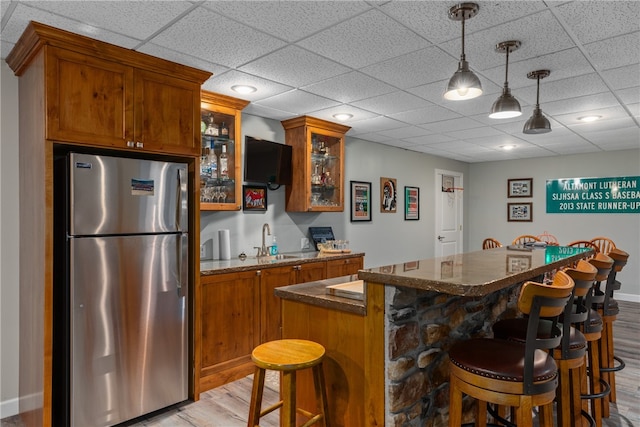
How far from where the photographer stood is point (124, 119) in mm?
2590

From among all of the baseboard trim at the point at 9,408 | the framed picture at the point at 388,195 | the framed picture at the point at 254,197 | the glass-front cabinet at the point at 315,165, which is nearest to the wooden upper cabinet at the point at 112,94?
the framed picture at the point at 254,197

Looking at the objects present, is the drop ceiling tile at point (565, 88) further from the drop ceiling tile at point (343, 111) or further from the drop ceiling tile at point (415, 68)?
the drop ceiling tile at point (343, 111)

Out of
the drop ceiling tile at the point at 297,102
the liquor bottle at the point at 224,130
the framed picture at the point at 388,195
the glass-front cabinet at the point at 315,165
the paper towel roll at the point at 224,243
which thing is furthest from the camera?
the framed picture at the point at 388,195

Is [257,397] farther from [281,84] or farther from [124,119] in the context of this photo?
[281,84]

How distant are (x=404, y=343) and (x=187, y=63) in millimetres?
2222

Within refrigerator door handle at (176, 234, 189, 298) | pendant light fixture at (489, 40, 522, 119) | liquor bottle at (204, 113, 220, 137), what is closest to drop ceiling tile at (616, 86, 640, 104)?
pendant light fixture at (489, 40, 522, 119)

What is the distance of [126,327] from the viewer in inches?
103

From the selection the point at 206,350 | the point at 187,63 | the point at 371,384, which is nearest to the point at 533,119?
the point at 371,384

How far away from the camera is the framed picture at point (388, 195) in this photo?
5.93 m

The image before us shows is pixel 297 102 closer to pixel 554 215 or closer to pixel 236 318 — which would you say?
pixel 236 318

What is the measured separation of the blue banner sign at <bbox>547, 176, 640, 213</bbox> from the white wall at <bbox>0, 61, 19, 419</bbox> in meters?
7.29

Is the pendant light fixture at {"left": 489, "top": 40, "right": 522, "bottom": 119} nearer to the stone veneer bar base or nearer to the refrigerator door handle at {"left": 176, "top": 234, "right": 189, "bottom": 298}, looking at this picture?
the stone veneer bar base

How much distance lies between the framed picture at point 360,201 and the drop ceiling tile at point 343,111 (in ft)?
4.00

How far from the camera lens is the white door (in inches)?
281
